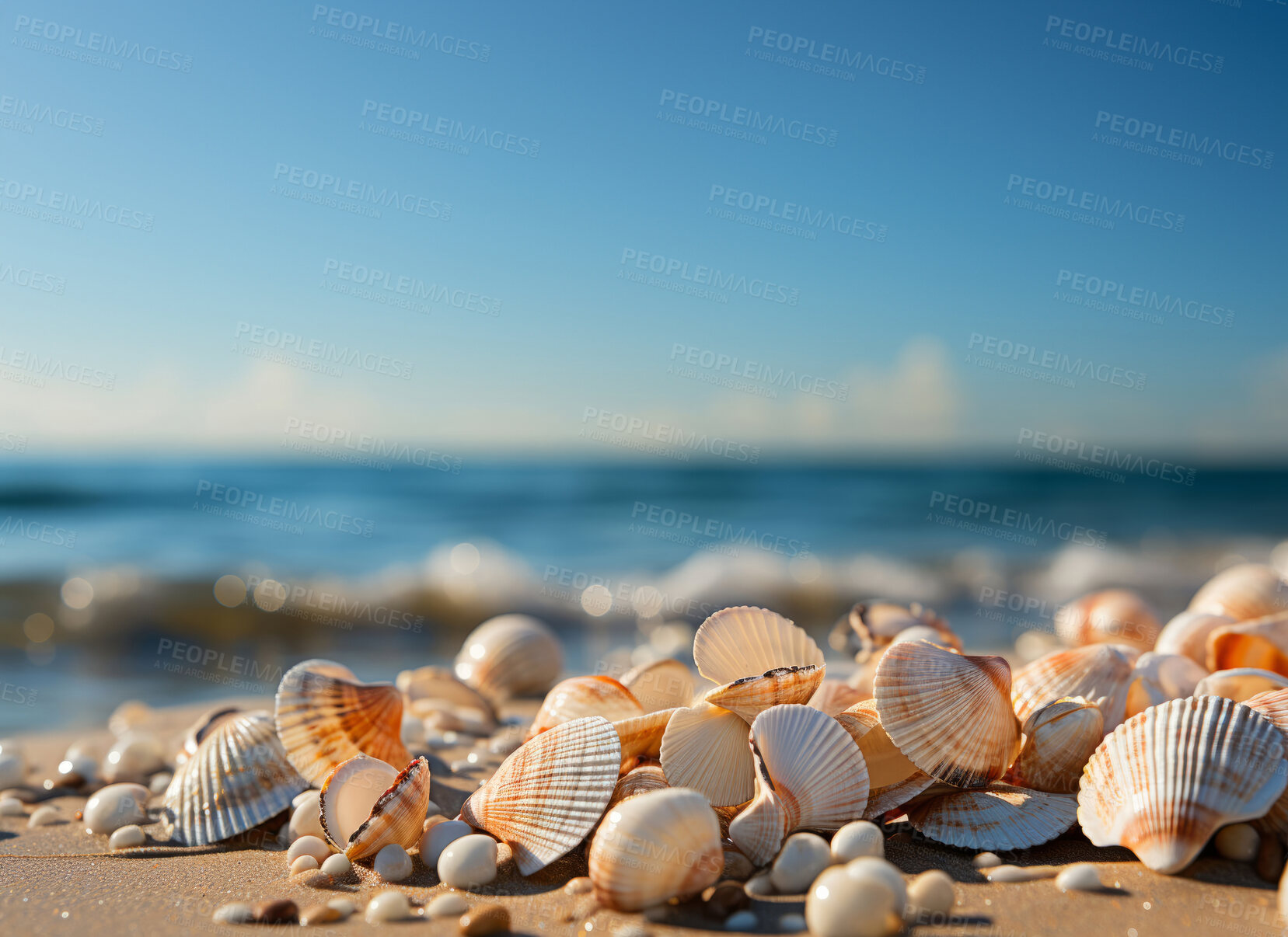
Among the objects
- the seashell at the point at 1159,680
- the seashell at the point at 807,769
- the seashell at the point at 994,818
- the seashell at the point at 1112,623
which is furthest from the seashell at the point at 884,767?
the seashell at the point at 1112,623

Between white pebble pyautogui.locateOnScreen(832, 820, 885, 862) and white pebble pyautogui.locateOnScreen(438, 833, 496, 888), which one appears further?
white pebble pyautogui.locateOnScreen(438, 833, 496, 888)

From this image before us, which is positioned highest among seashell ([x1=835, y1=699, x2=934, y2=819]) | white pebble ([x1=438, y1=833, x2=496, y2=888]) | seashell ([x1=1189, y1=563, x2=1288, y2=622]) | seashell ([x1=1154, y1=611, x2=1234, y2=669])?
seashell ([x1=1189, y1=563, x2=1288, y2=622])

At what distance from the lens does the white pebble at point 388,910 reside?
7.05 feet

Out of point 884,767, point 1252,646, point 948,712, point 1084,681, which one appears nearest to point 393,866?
point 884,767

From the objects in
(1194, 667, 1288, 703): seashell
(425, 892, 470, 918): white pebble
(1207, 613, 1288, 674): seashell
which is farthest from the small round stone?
(1207, 613, 1288, 674): seashell

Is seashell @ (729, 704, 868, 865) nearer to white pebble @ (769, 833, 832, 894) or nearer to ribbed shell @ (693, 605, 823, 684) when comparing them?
white pebble @ (769, 833, 832, 894)

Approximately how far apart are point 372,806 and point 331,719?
2.01 feet

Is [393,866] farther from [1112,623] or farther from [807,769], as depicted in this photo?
[1112,623]

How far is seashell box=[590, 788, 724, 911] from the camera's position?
200 cm

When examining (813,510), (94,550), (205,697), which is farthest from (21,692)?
(813,510)

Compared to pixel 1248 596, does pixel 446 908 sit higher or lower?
lower

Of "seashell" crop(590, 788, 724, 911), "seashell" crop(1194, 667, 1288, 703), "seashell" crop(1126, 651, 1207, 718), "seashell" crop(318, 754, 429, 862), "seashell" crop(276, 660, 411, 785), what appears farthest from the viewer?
"seashell" crop(276, 660, 411, 785)

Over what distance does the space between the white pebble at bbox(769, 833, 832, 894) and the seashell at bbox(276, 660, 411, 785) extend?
1.66m

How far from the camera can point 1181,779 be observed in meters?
2.17
